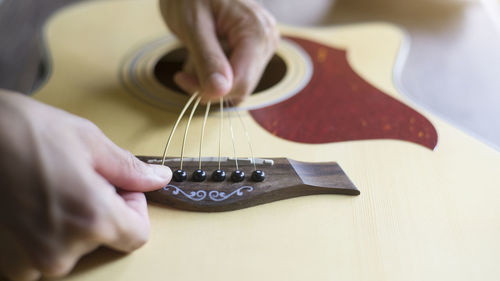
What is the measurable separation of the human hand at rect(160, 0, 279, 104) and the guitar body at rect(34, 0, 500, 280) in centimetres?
4

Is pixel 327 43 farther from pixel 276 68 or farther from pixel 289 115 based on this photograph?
pixel 289 115

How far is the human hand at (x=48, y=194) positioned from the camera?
0.36 metres

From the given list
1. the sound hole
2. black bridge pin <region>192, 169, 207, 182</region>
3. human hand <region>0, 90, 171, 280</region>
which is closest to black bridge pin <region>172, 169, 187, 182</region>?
black bridge pin <region>192, 169, 207, 182</region>

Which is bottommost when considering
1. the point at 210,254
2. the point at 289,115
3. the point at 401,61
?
the point at 210,254

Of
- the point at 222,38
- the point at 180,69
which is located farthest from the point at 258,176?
the point at 180,69

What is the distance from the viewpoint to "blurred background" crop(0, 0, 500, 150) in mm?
784

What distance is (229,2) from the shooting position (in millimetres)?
802

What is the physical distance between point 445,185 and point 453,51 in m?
0.49

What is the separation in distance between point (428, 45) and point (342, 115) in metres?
0.39

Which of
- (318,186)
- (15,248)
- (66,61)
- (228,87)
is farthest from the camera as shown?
(66,61)

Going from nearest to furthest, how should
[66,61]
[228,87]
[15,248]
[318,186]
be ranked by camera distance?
[15,248]
[318,186]
[228,87]
[66,61]

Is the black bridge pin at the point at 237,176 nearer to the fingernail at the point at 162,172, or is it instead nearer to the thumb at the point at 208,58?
the fingernail at the point at 162,172

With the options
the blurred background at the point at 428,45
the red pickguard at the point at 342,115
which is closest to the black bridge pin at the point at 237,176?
the red pickguard at the point at 342,115

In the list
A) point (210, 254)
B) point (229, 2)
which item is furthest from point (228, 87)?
point (210, 254)
